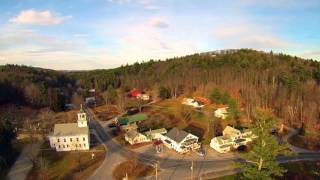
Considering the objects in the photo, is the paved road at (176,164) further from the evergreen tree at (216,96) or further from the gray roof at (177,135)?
the evergreen tree at (216,96)

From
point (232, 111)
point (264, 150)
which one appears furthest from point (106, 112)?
point (264, 150)

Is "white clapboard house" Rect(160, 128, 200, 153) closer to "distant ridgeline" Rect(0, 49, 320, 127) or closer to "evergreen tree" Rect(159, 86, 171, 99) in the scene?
"distant ridgeline" Rect(0, 49, 320, 127)

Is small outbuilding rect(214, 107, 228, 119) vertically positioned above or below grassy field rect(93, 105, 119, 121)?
above

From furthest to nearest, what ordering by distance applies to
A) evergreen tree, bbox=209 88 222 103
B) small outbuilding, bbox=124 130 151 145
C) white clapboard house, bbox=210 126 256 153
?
evergreen tree, bbox=209 88 222 103 < small outbuilding, bbox=124 130 151 145 < white clapboard house, bbox=210 126 256 153

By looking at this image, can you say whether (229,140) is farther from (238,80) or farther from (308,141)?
(238,80)

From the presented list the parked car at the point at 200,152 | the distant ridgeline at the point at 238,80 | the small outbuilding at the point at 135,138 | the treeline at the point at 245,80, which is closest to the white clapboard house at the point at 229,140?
the parked car at the point at 200,152

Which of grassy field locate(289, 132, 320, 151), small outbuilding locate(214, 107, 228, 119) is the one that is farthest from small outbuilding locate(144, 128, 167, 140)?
grassy field locate(289, 132, 320, 151)
